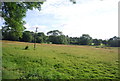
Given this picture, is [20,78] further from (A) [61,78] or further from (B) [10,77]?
(A) [61,78]

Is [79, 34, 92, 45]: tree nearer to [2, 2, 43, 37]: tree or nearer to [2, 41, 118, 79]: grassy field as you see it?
[2, 41, 118, 79]: grassy field

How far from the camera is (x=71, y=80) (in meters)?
6.09

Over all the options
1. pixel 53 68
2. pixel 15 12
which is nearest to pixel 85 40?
pixel 53 68

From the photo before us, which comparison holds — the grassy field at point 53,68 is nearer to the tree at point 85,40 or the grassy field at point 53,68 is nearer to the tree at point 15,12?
the tree at point 15,12

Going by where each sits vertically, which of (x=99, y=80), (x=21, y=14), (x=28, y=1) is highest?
(x=28, y=1)

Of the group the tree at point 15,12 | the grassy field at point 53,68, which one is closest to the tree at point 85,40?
the grassy field at point 53,68

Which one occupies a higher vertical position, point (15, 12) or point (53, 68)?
point (15, 12)

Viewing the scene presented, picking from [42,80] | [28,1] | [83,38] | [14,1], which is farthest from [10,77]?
[83,38]

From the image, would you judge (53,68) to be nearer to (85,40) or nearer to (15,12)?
(15,12)

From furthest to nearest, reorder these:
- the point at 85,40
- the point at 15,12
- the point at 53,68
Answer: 1. the point at 85,40
2. the point at 53,68
3. the point at 15,12

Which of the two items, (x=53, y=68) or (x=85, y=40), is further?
(x=85, y=40)

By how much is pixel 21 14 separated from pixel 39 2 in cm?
180

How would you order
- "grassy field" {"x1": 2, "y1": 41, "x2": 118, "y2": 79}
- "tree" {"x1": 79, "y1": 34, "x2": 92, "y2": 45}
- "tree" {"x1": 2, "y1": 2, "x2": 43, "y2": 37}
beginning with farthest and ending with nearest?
"tree" {"x1": 79, "y1": 34, "x2": 92, "y2": 45}
"tree" {"x1": 2, "y1": 2, "x2": 43, "y2": 37}
"grassy field" {"x1": 2, "y1": 41, "x2": 118, "y2": 79}

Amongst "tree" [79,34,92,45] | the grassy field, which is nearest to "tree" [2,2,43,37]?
the grassy field
